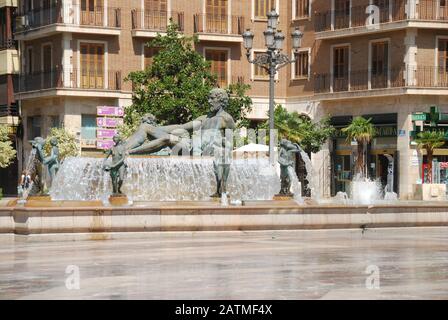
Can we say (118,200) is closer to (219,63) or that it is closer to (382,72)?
(382,72)

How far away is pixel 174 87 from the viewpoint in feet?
162

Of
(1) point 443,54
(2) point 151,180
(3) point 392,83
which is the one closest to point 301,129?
(3) point 392,83

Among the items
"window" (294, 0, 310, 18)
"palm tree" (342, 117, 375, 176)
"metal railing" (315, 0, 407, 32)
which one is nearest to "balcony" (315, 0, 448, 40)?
"metal railing" (315, 0, 407, 32)

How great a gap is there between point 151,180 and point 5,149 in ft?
93.1

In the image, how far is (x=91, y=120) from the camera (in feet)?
183

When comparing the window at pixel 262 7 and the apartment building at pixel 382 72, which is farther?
the window at pixel 262 7

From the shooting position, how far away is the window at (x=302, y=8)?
57.3 m

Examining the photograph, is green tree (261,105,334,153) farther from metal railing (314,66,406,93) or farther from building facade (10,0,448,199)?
metal railing (314,66,406,93)

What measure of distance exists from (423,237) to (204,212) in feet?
13.8

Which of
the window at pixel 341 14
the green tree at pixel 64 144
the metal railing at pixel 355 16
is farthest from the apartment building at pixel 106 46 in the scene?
the window at pixel 341 14

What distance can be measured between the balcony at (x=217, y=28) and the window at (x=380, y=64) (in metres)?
6.33

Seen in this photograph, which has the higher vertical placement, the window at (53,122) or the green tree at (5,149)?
the window at (53,122)

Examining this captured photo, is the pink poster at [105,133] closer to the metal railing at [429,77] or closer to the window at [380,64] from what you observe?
the window at [380,64]
